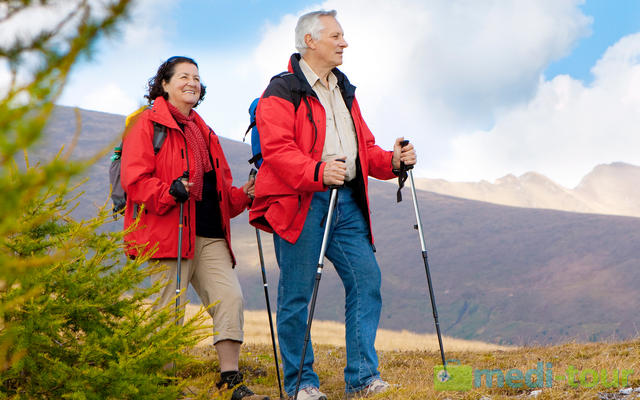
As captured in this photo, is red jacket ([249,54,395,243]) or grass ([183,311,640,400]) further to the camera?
red jacket ([249,54,395,243])

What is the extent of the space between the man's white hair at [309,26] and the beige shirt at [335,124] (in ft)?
0.43

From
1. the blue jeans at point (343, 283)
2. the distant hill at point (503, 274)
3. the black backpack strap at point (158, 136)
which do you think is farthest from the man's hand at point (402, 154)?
the distant hill at point (503, 274)

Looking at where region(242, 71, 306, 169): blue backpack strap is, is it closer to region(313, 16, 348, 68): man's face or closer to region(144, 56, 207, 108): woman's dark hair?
region(313, 16, 348, 68): man's face

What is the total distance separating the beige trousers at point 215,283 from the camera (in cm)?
520

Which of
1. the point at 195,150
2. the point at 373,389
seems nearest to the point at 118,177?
the point at 195,150

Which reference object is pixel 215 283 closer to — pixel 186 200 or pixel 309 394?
pixel 186 200

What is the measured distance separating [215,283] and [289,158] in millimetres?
1397

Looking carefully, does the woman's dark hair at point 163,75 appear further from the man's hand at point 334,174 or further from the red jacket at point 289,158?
the man's hand at point 334,174

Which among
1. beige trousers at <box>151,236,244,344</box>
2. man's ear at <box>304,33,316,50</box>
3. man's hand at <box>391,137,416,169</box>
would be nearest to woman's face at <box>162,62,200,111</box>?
man's ear at <box>304,33,316,50</box>

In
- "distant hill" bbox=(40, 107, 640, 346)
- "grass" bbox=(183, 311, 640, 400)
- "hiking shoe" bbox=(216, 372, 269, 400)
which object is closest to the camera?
"grass" bbox=(183, 311, 640, 400)

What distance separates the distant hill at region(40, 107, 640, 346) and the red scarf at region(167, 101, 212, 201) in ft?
263

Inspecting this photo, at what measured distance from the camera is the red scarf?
5.19 metres

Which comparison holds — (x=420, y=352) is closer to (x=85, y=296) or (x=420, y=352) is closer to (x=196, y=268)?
(x=196, y=268)

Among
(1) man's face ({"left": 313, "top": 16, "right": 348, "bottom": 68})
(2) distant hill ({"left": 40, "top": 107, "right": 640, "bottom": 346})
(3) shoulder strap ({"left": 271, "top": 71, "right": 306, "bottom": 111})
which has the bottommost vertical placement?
(2) distant hill ({"left": 40, "top": 107, "right": 640, "bottom": 346})
